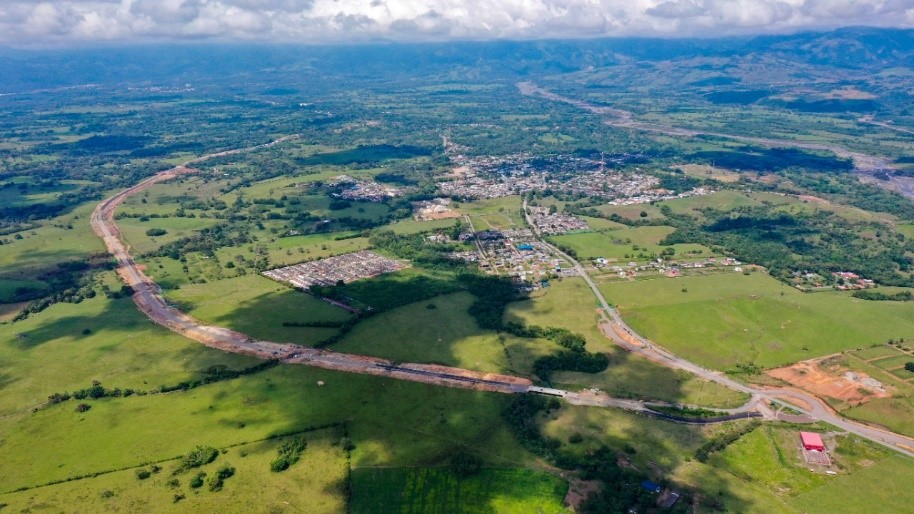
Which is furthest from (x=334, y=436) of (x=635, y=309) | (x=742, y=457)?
(x=635, y=309)

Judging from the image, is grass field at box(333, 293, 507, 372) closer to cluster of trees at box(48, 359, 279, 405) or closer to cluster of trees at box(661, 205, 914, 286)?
cluster of trees at box(48, 359, 279, 405)

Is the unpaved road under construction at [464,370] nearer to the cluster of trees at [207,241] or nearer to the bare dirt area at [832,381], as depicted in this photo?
the bare dirt area at [832,381]

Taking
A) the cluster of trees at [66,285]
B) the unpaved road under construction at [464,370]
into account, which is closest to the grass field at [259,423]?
the unpaved road under construction at [464,370]

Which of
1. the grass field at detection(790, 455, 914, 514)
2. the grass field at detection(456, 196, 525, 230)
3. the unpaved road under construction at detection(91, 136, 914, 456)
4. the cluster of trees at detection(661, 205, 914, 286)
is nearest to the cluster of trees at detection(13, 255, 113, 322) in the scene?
the unpaved road under construction at detection(91, 136, 914, 456)

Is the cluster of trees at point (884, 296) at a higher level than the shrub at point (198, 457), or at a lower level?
lower

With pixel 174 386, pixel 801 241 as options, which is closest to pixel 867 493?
pixel 174 386

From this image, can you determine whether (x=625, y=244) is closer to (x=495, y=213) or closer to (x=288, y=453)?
(x=495, y=213)
